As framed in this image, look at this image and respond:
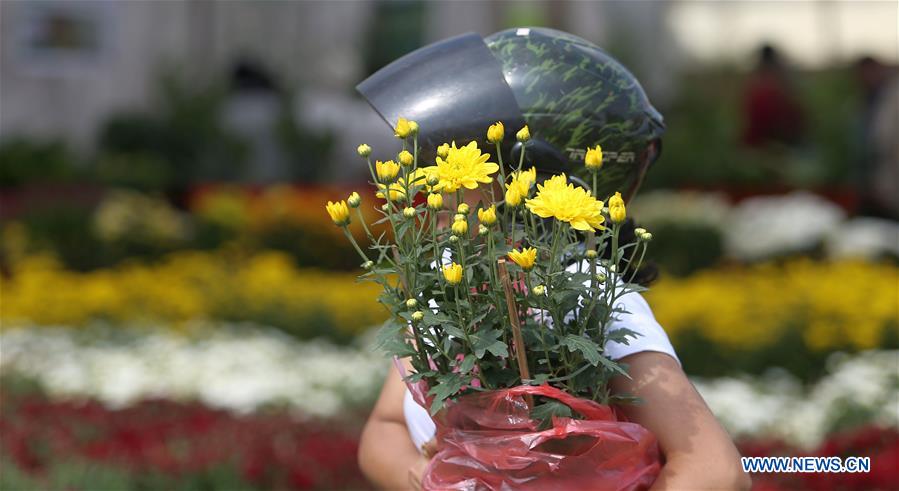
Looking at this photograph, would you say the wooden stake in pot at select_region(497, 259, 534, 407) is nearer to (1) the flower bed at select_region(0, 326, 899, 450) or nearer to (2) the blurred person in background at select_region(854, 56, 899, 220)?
(1) the flower bed at select_region(0, 326, 899, 450)

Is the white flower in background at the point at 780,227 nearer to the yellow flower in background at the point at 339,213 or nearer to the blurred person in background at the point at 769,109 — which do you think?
the blurred person in background at the point at 769,109

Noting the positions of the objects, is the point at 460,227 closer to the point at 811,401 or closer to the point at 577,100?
the point at 577,100

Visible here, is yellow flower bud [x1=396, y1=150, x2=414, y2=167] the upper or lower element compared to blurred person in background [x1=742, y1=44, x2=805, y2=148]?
upper

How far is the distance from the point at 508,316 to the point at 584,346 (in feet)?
0.36

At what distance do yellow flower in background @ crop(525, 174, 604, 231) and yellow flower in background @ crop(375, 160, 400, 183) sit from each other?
0.57ft

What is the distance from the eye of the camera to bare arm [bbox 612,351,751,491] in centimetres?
158

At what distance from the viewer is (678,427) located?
1612 millimetres

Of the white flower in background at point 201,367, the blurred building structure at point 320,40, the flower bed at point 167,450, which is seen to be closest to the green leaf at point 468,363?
the flower bed at point 167,450

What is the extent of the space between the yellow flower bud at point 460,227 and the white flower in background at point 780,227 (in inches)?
302

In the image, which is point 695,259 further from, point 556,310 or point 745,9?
point 745,9

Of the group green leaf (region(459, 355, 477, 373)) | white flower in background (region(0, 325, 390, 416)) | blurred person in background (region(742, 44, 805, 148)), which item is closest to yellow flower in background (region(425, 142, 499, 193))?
green leaf (region(459, 355, 477, 373))

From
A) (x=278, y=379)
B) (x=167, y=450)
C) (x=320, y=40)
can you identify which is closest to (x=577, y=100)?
(x=167, y=450)

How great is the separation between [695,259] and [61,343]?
461 centimetres

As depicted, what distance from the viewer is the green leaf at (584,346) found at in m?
1.44
